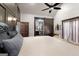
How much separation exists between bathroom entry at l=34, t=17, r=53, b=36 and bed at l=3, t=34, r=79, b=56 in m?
0.08

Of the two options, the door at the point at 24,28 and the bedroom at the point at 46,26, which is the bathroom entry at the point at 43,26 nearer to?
the bedroom at the point at 46,26

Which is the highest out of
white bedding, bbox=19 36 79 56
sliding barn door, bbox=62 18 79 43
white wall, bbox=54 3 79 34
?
white wall, bbox=54 3 79 34

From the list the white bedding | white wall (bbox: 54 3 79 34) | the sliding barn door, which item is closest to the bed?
the white bedding

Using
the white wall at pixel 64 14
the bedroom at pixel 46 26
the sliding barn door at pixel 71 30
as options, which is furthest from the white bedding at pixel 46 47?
the white wall at pixel 64 14

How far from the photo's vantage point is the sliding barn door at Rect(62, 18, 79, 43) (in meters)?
1.54

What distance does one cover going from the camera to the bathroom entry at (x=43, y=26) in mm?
1614

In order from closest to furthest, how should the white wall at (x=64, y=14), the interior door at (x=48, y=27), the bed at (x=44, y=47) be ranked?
the bed at (x=44, y=47) → the white wall at (x=64, y=14) → the interior door at (x=48, y=27)

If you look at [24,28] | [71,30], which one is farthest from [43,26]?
[71,30]

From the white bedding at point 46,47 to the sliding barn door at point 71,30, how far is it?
11 centimetres

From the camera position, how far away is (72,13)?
5.10 ft

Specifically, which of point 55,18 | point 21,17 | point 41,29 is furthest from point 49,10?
point 21,17

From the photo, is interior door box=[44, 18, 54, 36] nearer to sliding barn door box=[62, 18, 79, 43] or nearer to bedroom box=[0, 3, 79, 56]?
bedroom box=[0, 3, 79, 56]

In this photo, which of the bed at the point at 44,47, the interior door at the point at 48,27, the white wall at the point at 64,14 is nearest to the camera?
the bed at the point at 44,47

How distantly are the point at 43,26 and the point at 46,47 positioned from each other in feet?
1.10
